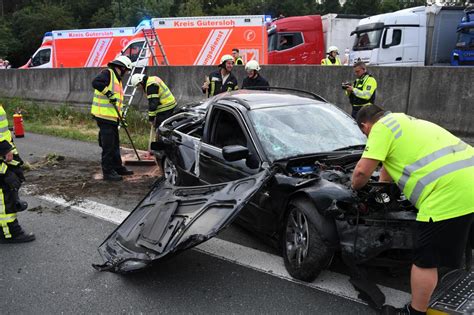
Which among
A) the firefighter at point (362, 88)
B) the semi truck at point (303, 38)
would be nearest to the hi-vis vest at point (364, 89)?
the firefighter at point (362, 88)

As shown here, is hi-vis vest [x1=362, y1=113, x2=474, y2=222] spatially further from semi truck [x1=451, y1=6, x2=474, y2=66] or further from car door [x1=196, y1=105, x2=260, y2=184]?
semi truck [x1=451, y1=6, x2=474, y2=66]

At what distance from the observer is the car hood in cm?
331

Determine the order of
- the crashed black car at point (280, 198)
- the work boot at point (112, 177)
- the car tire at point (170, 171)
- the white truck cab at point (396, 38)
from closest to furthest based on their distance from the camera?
1. the crashed black car at point (280, 198)
2. the car tire at point (170, 171)
3. the work boot at point (112, 177)
4. the white truck cab at point (396, 38)

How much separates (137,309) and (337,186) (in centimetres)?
169

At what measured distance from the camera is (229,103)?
15.5 ft

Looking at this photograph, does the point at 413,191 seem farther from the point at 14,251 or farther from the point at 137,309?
the point at 14,251

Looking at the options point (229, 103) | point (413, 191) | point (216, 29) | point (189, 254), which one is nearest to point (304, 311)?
point (413, 191)

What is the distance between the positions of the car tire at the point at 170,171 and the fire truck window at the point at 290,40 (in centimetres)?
1333

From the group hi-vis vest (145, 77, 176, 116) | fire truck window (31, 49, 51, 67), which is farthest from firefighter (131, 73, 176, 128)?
fire truck window (31, 49, 51, 67)

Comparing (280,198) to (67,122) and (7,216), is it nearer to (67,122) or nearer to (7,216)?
(7,216)

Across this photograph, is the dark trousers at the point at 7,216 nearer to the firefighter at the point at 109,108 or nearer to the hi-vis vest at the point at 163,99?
the firefighter at the point at 109,108

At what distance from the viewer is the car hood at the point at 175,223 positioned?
10.9ft

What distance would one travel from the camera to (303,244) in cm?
344

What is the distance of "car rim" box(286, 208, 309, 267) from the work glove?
2.79 m
